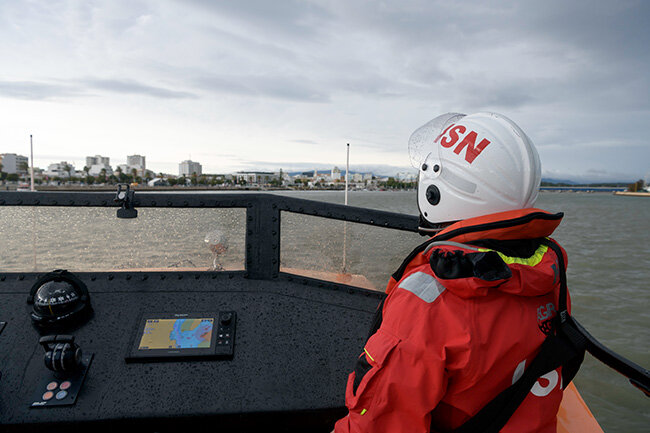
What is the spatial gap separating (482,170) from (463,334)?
59 centimetres

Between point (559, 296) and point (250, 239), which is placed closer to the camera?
point (559, 296)

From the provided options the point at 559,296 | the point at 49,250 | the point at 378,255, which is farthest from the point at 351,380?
the point at 49,250

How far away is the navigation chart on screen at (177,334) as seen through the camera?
6.63ft

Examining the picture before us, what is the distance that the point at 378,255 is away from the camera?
9.00ft

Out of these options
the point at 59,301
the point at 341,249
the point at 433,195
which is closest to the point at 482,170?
the point at 433,195

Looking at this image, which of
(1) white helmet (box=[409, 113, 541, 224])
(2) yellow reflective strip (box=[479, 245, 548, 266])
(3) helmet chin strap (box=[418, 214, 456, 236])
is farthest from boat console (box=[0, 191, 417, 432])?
(2) yellow reflective strip (box=[479, 245, 548, 266])

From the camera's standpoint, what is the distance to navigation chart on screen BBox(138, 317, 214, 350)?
2.02 metres

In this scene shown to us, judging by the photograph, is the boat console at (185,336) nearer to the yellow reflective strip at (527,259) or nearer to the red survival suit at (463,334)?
the red survival suit at (463,334)

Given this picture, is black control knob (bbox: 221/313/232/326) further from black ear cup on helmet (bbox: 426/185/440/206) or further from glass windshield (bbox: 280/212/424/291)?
black ear cup on helmet (bbox: 426/185/440/206)

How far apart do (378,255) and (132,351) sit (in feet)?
5.25

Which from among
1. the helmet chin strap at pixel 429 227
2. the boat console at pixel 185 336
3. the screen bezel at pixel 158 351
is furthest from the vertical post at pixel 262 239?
the helmet chin strap at pixel 429 227

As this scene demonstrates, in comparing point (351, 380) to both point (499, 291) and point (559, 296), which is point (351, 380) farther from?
point (559, 296)

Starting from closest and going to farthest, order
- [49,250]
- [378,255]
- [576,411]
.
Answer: [576,411] → [49,250] → [378,255]

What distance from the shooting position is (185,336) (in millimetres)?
2066
